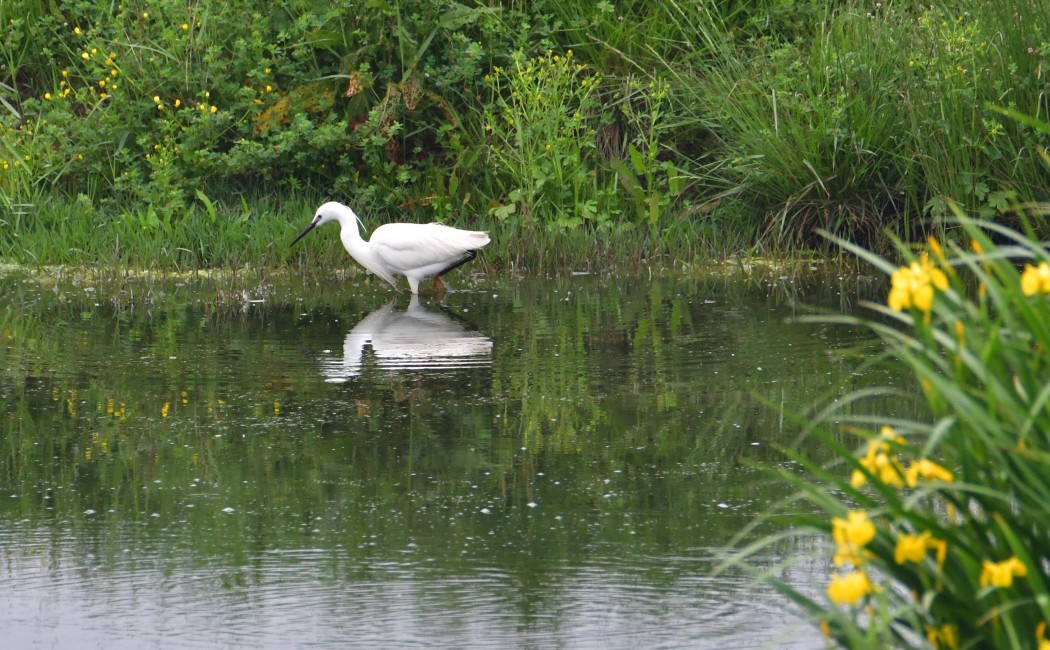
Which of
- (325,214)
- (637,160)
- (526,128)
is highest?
(526,128)

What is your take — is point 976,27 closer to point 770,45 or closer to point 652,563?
point 770,45

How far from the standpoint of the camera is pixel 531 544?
A: 4.66 m

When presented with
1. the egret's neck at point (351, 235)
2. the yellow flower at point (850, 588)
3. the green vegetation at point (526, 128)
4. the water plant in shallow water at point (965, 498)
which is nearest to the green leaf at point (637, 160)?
the green vegetation at point (526, 128)

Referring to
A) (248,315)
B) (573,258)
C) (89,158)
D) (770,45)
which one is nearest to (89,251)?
(89,158)

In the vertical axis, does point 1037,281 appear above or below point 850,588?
above

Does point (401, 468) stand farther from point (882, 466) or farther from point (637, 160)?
point (637, 160)

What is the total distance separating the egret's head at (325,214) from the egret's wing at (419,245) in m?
0.46

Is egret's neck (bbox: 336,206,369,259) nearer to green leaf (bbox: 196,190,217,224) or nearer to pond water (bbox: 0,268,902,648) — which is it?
pond water (bbox: 0,268,902,648)

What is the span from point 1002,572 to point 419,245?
7.63 meters

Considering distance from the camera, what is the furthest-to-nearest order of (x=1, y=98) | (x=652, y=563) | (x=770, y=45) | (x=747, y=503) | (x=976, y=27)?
1. (x=1, y=98)
2. (x=770, y=45)
3. (x=976, y=27)
4. (x=747, y=503)
5. (x=652, y=563)

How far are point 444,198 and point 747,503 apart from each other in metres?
6.79

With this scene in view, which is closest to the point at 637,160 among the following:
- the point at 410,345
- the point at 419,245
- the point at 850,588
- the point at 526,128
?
the point at 526,128

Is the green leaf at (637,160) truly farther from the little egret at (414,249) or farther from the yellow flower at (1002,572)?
the yellow flower at (1002,572)

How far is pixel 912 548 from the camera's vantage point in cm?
257
